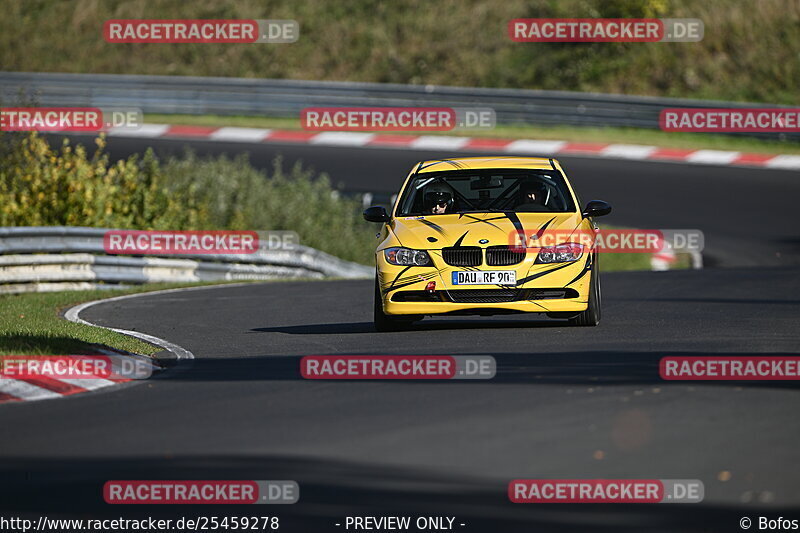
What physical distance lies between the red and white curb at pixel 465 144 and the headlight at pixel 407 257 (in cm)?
2045

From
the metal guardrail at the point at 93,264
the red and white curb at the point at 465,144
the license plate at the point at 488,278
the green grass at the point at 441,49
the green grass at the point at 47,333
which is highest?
the green grass at the point at 441,49

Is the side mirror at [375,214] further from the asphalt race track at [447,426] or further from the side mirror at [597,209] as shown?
the side mirror at [597,209]

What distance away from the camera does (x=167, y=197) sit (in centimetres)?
2420

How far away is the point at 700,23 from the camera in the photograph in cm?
4138

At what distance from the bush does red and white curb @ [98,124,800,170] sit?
4.34 m

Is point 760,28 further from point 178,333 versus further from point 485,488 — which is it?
point 485,488

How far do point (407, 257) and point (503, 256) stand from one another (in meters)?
0.83

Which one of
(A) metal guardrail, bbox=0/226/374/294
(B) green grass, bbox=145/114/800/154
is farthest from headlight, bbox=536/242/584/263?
(B) green grass, bbox=145/114/800/154

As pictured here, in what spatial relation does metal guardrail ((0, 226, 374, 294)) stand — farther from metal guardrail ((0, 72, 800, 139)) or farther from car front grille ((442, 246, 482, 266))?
metal guardrail ((0, 72, 800, 139))

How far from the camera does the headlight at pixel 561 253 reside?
1241cm

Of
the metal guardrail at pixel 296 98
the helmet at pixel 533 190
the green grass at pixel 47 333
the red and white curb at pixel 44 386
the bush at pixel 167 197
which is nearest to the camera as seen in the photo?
the red and white curb at pixel 44 386

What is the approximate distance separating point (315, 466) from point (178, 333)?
6.78m

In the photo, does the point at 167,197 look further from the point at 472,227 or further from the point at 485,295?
the point at 485,295

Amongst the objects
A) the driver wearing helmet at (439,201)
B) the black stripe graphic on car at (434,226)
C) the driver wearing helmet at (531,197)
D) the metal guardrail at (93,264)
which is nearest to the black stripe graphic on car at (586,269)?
the driver wearing helmet at (531,197)
